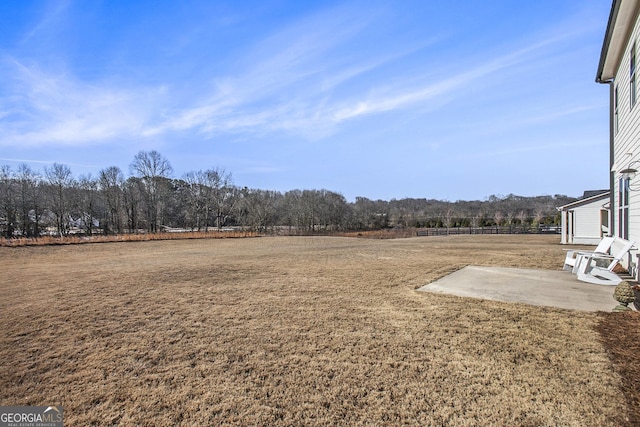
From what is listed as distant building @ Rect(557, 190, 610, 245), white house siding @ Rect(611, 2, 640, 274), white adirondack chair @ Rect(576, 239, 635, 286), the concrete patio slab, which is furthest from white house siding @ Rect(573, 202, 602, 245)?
the concrete patio slab

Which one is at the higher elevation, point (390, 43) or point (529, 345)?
point (390, 43)

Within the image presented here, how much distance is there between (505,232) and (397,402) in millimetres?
35724

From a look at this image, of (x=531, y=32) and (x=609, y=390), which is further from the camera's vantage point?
(x=531, y=32)

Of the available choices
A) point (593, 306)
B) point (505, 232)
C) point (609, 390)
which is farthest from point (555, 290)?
point (505, 232)

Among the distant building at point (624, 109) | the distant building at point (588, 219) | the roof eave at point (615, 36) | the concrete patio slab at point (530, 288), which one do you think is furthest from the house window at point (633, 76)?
the distant building at point (588, 219)

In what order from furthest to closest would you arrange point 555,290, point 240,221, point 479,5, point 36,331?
point 240,221, point 479,5, point 555,290, point 36,331

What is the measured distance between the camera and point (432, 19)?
938 centimetres

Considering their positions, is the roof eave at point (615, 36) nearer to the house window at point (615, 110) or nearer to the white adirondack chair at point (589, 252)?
the house window at point (615, 110)

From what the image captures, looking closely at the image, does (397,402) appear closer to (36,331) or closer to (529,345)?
(529,345)

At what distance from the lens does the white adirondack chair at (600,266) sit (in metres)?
5.77

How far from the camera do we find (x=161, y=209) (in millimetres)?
40750

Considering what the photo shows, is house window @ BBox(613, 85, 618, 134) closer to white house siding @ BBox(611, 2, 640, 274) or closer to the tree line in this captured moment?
white house siding @ BBox(611, 2, 640, 274)

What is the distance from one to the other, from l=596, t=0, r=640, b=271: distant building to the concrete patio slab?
46.2 inches

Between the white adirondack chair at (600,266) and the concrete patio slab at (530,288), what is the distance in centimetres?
16
